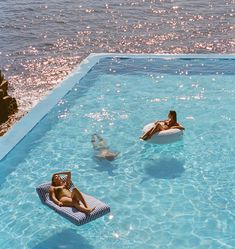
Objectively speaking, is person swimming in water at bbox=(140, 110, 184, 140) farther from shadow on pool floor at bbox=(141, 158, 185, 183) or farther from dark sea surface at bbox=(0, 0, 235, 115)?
dark sea surface at bbox=(0, 0, 235, 115)

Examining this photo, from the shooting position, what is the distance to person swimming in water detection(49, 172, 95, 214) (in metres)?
7.65

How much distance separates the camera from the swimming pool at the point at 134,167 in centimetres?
802

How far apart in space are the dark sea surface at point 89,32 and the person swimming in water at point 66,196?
6778 mm

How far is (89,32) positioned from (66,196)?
16289 mm

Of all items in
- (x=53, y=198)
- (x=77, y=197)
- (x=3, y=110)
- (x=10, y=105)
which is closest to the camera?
(x=77, y=197)

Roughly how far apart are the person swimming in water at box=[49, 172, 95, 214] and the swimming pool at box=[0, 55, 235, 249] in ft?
1.93

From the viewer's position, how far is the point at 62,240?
788cm

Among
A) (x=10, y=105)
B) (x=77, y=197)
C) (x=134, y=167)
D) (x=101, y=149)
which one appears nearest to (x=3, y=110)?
(x=10, y=105)

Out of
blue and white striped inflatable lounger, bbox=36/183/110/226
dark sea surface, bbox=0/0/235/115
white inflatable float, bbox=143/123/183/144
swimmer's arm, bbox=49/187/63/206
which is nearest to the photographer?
blue and white striped inflatable lounger, bbox=36/183/110/226

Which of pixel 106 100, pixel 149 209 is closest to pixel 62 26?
pixel 106 100

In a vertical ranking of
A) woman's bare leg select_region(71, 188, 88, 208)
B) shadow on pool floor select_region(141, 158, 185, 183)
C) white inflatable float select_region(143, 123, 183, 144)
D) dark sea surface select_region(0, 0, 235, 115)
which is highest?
woman's bare leg select_region(71, 188, 88, 208)

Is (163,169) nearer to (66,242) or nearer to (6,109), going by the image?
(66,242)

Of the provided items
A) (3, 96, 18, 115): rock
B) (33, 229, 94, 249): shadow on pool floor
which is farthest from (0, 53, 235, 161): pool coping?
(33, 229, 94, 249): shadow on pool floor

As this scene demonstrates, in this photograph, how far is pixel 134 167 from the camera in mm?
10047
